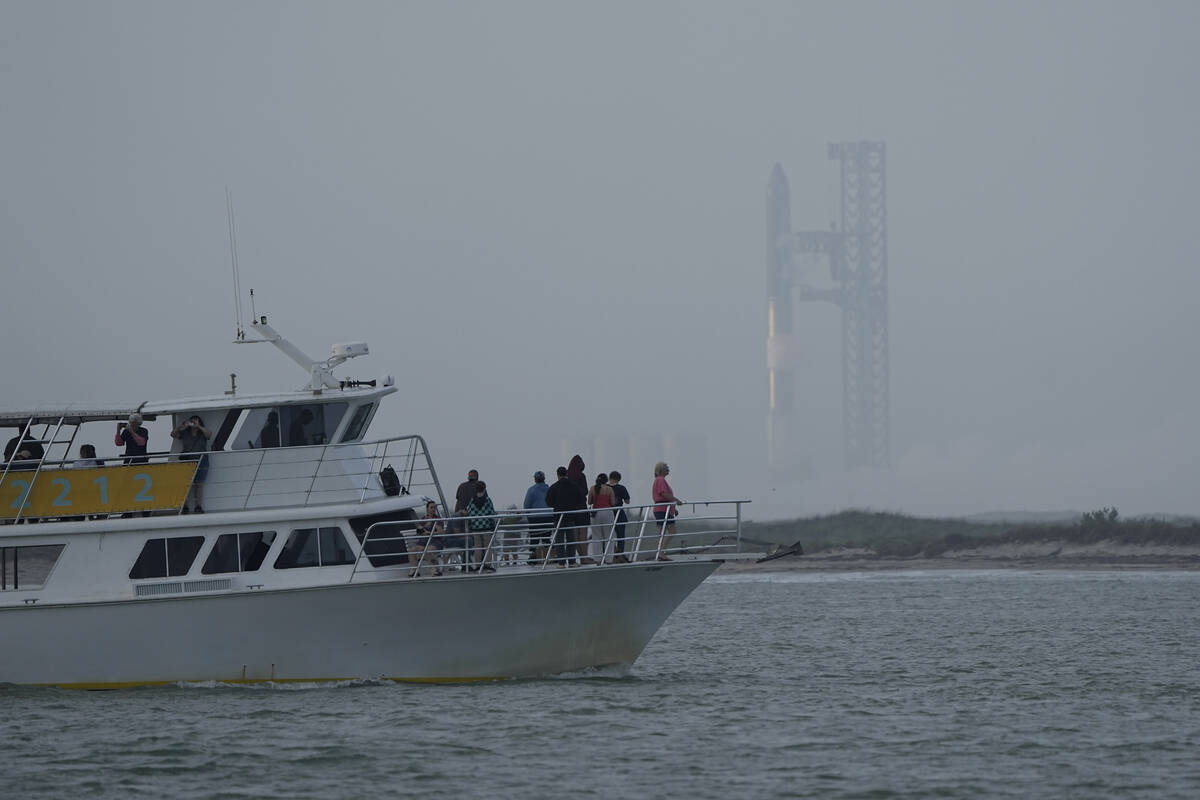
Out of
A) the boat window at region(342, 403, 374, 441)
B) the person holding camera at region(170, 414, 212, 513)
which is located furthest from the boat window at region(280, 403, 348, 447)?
the person holding camera at region(170, 414, 212, 513)

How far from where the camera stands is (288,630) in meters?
24.0

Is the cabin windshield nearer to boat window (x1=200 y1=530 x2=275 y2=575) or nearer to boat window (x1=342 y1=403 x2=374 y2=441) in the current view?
boat window (x1=342 y1=403 x2=374 y2=441)

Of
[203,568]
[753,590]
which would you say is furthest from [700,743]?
[753,590]

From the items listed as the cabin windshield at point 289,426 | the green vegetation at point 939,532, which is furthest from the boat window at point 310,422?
the green vegetation at point 939,532

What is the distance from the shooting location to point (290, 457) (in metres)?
25.5

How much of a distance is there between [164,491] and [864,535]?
55.2 meters

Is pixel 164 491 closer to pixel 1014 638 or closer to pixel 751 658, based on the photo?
pixel 751 658

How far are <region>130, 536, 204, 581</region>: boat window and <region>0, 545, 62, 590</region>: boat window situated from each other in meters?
1.28

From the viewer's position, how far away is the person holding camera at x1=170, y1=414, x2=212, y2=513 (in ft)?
82.8

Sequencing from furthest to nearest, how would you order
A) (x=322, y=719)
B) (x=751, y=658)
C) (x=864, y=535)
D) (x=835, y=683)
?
(x=864, y=535)
(x=751, y=658)
(x=835, y=683)
(x=322, y=719)

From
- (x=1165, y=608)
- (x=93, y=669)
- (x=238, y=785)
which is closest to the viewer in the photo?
(x=238, y=785)

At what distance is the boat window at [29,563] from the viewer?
24547mm

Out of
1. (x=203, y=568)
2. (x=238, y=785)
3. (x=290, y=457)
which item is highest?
(x=290, y=457)

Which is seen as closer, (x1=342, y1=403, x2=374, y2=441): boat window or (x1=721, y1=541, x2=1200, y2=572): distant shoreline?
(x1=342, y1=403, x2=374, y2=441): boat window
